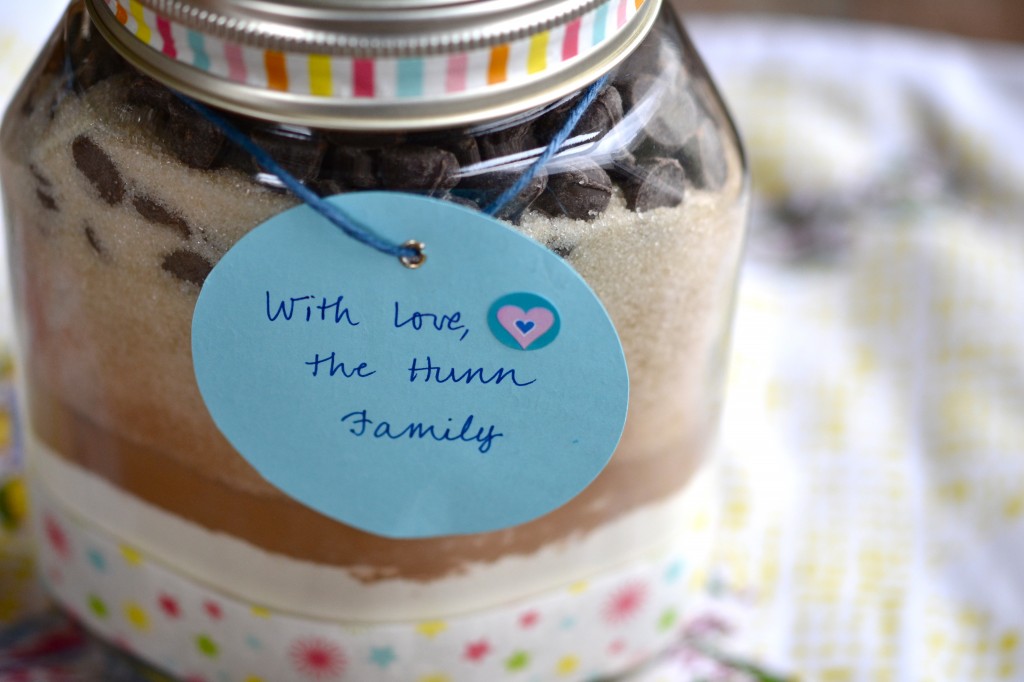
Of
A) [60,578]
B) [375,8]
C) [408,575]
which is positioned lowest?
[60,578]

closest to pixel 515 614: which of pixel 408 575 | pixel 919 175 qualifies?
pixel 408 575

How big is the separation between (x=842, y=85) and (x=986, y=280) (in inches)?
11.6

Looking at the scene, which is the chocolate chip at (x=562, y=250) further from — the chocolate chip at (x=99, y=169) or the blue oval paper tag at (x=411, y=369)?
the chocolate chip at (x=99, y=169)

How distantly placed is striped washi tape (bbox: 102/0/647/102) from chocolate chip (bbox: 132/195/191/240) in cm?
6

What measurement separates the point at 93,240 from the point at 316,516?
0.17m

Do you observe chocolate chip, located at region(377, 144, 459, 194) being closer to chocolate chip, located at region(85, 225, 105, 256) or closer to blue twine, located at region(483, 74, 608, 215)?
blue twine, located at region(483, 74, 608, 215)

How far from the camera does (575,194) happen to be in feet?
1.67

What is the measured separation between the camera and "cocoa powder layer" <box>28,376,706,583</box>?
22.8 inches

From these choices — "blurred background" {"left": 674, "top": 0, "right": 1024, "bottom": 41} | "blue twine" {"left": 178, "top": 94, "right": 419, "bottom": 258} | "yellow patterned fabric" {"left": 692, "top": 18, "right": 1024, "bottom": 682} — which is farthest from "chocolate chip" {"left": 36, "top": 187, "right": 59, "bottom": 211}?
"blurred background" {"left": 674, "top": 0, "right": 1024, "bottom": 41}

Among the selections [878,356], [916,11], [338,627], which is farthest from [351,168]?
[916,11]

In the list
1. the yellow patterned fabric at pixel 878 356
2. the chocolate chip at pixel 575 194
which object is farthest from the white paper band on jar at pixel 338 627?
the chocolate chip at pixel 575 194

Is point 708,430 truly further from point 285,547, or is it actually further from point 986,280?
point 986,280

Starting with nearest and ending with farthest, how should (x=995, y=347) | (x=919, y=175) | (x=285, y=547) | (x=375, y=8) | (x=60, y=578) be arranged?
(x=375, y=8), (x=285, y=547), (x=60, y=578), (x=995, y=347), (x=919, y=175)

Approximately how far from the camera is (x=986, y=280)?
97 centimetres
